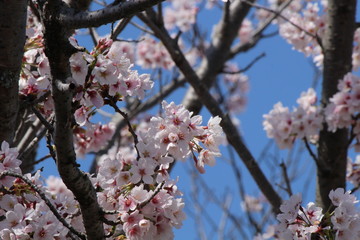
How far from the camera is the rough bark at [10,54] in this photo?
198cm

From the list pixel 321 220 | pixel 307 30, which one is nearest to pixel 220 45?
pixel 307 30

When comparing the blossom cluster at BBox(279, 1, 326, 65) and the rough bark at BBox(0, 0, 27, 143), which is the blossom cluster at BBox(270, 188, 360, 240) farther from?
the blossom cluster at BBox(279, 1, 326, 65)

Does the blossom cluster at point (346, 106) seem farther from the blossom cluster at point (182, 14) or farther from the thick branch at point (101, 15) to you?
the blossom cluster at point (182, 14)

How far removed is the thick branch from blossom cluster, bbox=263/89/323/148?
2.48m

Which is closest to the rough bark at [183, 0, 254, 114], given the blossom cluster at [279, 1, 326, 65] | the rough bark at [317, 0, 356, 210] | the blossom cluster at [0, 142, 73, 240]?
the blossom cluster at [279, 1, 326, 65]

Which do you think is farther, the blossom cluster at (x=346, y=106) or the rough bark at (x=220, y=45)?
the rough bark at (x=220, y=45)

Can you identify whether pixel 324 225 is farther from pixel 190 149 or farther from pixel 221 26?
pixel 221 26

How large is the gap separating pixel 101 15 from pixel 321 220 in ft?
3.88

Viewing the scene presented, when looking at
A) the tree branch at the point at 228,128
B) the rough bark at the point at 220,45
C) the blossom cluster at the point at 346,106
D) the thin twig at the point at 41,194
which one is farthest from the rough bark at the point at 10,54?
the rough bark at the point at 220,45

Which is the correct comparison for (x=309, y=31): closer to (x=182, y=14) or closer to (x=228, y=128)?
(x=228, y=128)

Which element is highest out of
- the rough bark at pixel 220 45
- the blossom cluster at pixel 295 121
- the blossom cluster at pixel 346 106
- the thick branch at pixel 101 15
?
the rough bark at pixel 220 45

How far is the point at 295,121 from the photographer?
3852 millimetres

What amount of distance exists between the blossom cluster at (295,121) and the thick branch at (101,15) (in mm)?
2478


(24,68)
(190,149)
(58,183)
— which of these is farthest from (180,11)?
(190,149)
